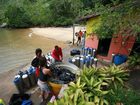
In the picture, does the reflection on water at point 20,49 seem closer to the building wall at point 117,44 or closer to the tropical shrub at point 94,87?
the building wall at point 117,44

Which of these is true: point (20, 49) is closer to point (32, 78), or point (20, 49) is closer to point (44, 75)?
point (32, 78)

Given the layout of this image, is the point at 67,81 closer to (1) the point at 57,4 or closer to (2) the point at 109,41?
(2) the point at 109,41

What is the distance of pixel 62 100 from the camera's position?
24.3 feet

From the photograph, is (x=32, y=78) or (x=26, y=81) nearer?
(x=26, y=81)

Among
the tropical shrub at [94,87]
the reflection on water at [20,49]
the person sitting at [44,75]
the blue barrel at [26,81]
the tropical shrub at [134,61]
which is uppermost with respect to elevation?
the person sitting at [44,75]

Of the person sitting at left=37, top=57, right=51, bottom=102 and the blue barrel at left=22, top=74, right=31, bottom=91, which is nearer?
the person sitting at left=37, top=57, right=51, bottom=102

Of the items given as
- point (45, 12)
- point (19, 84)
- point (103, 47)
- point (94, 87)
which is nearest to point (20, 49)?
point (103, 47)

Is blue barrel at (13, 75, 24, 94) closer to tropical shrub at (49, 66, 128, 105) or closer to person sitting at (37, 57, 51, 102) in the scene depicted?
person sitting at (37, 57, 51, 102)

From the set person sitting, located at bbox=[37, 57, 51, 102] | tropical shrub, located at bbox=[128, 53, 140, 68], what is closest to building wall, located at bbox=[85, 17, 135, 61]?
tropical shrub, located at bbox=[128, 53, 140, 68]

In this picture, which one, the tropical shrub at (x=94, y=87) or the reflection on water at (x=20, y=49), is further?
the reflection on water at (x=20, y=49)

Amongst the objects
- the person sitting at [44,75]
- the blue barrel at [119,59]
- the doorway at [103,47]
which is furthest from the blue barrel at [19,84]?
the doorway at [103,47]

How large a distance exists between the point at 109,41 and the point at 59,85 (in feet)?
26.7

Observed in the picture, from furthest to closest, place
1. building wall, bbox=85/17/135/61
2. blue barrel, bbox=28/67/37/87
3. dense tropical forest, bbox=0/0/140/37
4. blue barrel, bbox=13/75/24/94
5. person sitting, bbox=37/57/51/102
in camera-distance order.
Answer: dense tropical forest, bbox=0/0/140/37 → building wall, bbox=85/17/135/61 → blue barrel, bbox=28/67/37/87 → blue barrel, bbox=13/75/24/94 → person sitting, bbox=37/57/51/102

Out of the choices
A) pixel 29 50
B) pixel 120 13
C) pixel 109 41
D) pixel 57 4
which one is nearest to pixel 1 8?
pixel 57 4
